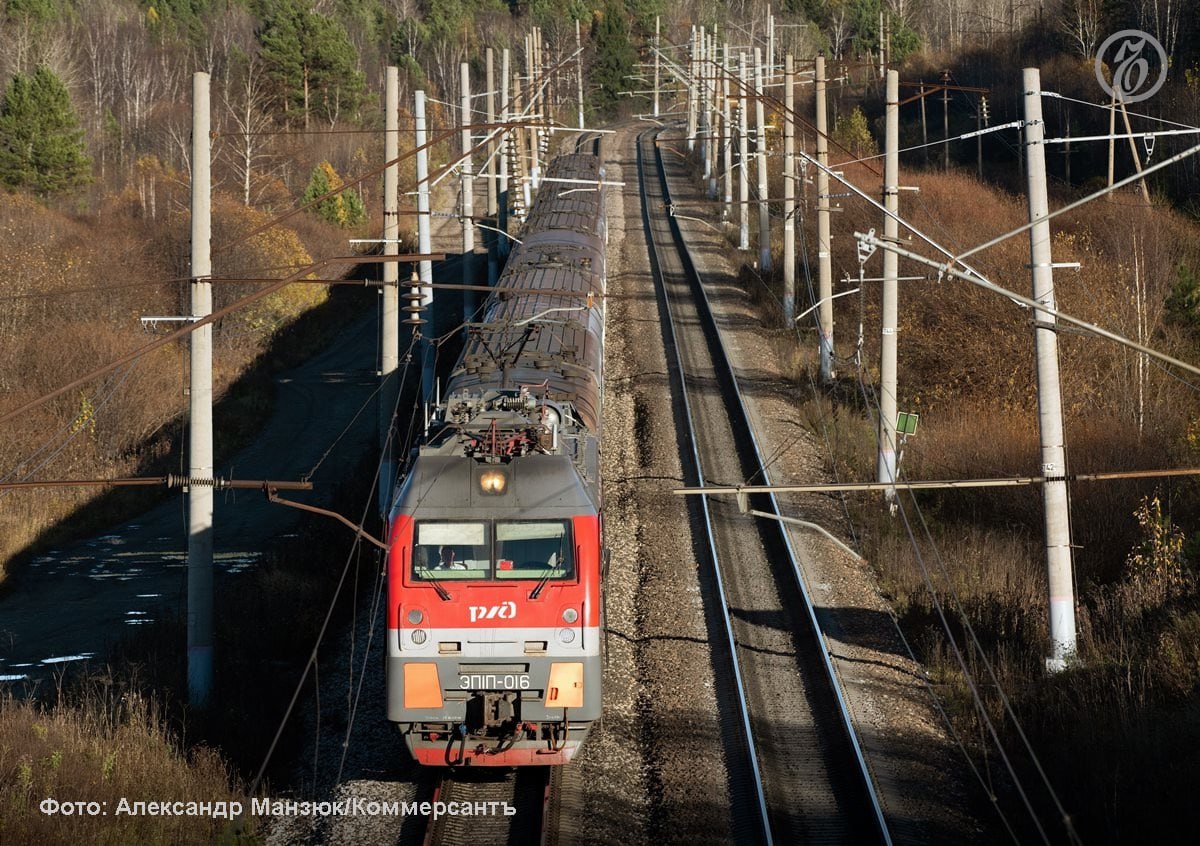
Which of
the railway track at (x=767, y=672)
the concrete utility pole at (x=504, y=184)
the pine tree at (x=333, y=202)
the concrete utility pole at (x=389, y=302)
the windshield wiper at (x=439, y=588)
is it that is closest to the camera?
the windshield wiper at (x=439, y=588)

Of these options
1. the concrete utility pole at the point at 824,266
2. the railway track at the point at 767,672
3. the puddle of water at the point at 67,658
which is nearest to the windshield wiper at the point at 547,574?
the railway track at the point at 767,672

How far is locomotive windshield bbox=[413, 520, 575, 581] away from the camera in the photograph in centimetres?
1178

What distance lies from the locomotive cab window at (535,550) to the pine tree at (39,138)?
1624 inches

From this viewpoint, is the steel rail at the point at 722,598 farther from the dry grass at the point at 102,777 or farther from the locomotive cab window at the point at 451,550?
the dry grass at the point at 102,777

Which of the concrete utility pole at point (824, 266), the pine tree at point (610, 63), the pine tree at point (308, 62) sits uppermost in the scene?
the pine tree at point (610, 63)

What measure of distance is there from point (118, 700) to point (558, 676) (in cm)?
633

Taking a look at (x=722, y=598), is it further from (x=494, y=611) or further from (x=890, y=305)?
(x=890, y=305)

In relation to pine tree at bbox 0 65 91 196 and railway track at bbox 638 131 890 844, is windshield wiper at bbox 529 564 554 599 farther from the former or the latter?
pine tree at bbox 0 65 91 196

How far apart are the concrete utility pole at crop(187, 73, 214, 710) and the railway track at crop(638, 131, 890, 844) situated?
6121mm

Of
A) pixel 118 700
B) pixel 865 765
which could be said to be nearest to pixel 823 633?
pixel 865 765

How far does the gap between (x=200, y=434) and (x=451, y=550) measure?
4.97 m

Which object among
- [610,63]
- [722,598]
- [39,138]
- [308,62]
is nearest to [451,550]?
[722,598]

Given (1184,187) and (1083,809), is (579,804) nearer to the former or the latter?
(1083,809)

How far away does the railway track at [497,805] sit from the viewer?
37.6ft
